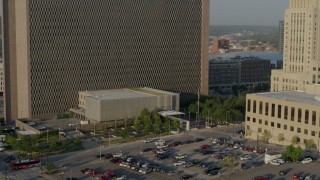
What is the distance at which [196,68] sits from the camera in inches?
4488

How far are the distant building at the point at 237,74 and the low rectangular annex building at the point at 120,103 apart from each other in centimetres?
4635

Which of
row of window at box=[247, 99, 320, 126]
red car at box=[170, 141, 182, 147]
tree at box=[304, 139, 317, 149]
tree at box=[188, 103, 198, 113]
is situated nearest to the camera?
tree at box=[304, 139, 317, 149]

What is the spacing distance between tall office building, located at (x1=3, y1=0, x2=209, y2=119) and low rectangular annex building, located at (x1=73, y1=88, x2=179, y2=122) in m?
5.31

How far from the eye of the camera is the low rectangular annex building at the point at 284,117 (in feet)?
234

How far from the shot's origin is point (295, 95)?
82.4m

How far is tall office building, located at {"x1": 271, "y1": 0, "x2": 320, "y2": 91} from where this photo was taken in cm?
9942

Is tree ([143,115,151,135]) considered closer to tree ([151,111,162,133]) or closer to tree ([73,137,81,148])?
tree ([151,111,162,133])

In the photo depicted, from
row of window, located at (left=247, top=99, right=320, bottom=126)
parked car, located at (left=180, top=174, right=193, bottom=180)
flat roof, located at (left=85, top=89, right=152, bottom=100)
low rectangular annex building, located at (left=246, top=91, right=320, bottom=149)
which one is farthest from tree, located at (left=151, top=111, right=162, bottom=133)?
parked car, located at (left=180, top=174, right=193, bottom=180)

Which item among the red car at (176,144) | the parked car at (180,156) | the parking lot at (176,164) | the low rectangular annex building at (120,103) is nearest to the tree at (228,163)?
the parking lot at (176,164)

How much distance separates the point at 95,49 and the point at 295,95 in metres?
39.3

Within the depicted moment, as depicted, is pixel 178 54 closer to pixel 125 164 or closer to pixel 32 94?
pixel 32 94

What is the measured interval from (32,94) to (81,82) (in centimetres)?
1009

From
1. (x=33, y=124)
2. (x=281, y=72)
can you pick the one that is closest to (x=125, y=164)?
(x=33, y=124)

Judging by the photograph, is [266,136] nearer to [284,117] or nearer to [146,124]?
[284,117]
